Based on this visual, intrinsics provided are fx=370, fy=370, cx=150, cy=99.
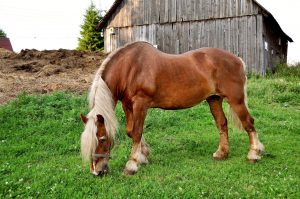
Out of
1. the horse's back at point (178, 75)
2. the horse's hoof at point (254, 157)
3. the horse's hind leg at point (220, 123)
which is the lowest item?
the horse's hoof at point (254, 157)

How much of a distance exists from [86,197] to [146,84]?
2.28m

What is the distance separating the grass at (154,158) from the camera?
539cm

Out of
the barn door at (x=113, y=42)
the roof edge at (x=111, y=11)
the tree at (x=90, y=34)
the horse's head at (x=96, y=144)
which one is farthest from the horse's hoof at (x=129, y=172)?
the tree at (x=90, y=34)

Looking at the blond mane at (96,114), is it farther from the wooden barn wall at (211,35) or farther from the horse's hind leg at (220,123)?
the wooden barn wall at (211,35)

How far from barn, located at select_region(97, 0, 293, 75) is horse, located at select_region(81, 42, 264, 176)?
1367 cm

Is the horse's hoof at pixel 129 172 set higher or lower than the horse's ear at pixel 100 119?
lower

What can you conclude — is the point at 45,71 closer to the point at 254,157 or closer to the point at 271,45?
the point at 254,157

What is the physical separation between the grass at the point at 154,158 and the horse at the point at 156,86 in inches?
16.9

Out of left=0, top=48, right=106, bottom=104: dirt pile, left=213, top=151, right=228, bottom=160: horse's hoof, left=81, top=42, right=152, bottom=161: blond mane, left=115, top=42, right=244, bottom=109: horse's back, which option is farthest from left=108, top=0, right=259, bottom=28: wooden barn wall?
left=81, top=42, right=152, bottom=161: blond mane

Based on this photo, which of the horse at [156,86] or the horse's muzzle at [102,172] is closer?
the horse's muzzle at [102,172]

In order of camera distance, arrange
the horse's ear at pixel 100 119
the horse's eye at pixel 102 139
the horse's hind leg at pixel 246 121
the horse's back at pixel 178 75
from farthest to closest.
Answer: the horse's hind leg at pixel 246 121 → the horse's back at pixel 178 75 → the horse's eye at pixel 102 139 → the horse's ear at pixel 100 119

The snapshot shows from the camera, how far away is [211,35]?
839 inches

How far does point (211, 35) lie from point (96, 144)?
54.9ft

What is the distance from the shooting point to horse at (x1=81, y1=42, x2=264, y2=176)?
621 cm
